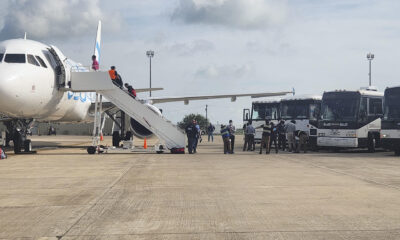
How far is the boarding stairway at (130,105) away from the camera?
18328 millimetres

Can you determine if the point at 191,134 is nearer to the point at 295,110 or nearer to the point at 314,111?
the point at 295,110

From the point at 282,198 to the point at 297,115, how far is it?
17491 mm

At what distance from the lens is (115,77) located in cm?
1928

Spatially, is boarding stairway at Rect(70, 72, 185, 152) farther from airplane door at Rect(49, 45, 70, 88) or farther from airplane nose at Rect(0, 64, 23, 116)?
airplane nose at Rect(0, 64, 23, 116)

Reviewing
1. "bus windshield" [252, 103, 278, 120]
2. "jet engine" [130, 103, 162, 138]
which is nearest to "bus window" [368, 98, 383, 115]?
"bus windshield" [252, 103, 278, 120]

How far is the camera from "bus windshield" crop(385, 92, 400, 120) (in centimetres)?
1897

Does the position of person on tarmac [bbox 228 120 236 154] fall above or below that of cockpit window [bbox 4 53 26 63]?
below

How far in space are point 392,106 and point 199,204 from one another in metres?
14.3

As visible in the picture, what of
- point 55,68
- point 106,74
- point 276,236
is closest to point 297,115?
point 106,74

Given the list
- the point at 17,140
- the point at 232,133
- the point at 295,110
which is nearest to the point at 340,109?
the point at 295,110

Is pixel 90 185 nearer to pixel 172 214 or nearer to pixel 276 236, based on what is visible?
pixel 172 214

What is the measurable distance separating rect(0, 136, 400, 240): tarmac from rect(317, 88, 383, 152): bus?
9.23 m

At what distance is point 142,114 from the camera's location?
1925cm

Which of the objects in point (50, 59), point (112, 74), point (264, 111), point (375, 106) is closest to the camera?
point (50, 59)
